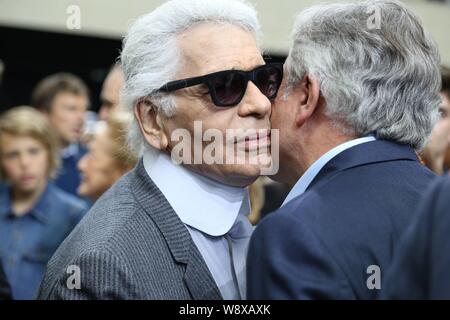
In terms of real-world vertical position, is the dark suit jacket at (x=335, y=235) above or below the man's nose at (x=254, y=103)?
below

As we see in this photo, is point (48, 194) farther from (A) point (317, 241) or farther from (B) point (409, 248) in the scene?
(B) point (409, 248)

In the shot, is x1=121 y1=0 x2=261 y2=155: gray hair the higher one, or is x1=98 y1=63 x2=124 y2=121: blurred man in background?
x1=121 y1=0 x2=261 y2=155: gray hair

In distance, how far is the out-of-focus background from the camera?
10305 millimetres

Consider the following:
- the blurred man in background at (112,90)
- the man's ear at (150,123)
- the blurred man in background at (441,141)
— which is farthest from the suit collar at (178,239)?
the blurred man in background at (112,90)

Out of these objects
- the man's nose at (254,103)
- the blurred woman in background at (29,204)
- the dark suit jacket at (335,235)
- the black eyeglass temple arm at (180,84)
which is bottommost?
the blurred woman in background at (29,204)

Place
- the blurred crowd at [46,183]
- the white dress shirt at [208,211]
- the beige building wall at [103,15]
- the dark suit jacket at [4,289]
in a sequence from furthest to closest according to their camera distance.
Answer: the beige building wall at [103,15] < the blurred crowd at [46,183] < the dark suit jacket at [4,289] < the white dress shirt at [208,211]

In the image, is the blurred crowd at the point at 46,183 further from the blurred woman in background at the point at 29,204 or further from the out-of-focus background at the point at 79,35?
the out-of-focus background at the point at 79,35

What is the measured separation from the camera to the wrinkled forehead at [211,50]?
253 centimetres

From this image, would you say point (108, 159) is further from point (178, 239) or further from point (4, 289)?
point (178, 239)

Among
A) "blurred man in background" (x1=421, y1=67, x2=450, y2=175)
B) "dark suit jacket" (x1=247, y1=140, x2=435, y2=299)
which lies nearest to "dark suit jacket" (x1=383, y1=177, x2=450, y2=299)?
"dark suit jacket" (x1=247, y1=140, x2=435, y2=299)

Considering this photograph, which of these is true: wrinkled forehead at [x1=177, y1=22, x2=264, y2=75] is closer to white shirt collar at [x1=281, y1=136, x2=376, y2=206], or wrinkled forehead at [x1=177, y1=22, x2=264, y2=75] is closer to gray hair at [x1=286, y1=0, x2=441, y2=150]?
gray hair at [x1=286, y1=0, x2=441, y2=150]

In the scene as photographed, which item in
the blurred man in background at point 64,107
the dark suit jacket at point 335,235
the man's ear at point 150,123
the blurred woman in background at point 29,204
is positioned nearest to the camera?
the dark suit jacket at point 335,235

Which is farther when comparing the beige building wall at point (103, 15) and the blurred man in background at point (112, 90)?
the beige building wall at point (103, 15)

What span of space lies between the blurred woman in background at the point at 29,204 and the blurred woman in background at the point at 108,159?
0.89 ft
